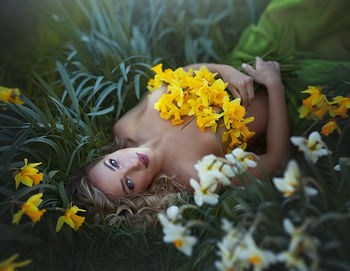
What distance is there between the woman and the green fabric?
0.39 ft

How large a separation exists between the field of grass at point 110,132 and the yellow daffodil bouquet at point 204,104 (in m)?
0.24

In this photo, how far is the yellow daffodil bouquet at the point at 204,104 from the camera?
1301 mm

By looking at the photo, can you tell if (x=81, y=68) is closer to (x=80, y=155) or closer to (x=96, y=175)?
(x=80, y=155)

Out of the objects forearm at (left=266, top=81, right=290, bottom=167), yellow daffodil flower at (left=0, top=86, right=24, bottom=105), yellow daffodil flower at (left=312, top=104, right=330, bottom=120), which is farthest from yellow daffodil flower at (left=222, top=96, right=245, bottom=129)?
yellow daffodil flower at (left=0, top=86, right=24, bottom=105)

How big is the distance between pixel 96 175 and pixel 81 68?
760mm

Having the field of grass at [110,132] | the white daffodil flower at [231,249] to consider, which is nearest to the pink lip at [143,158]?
the field of grass at [110,132]

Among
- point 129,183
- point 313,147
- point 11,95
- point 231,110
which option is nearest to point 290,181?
point 313,147

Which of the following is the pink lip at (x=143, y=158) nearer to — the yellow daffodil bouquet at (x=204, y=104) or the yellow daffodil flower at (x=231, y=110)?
the yellow daffodil bouquet at (x=204, y=104)

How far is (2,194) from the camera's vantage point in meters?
1.29

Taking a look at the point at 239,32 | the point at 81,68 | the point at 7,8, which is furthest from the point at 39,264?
the point at 7,8

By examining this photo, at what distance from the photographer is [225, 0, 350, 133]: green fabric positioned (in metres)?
1.56

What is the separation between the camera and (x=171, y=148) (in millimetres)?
1438

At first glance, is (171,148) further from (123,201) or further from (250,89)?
(250,89)

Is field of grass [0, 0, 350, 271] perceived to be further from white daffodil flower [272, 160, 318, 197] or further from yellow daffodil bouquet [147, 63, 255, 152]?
yellow daffodil bouquet [147, 63, 255, 152]
